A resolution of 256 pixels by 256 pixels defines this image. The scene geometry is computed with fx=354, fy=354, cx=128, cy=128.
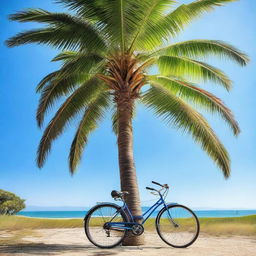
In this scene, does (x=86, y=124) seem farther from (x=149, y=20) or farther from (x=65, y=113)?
(x=149, y=20)

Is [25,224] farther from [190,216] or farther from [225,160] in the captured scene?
[190,216]

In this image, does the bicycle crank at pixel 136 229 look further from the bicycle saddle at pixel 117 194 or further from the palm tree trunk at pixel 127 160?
the palm tree trunk at pixel 127 160

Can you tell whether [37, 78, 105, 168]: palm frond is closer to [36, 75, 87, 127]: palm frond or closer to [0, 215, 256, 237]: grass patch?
[36, 75, 87, 127]: palm frond

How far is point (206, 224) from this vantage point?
15.2 m

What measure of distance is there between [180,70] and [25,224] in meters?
12.3

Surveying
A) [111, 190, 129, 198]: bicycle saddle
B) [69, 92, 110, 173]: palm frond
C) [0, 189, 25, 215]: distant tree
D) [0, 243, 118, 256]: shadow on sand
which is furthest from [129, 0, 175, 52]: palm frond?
[0, 189, 25, 215]: distant tree

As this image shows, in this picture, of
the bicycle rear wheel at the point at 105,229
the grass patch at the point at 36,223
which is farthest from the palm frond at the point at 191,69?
the grass patch at the point at 36,223

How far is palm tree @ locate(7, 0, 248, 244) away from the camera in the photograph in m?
9.86

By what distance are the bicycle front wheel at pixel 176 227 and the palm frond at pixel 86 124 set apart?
6.08 metres

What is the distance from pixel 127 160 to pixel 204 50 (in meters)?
4.54

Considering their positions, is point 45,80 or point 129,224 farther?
point 45,80

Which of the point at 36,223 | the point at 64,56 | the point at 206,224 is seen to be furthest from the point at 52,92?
the point at 36,223

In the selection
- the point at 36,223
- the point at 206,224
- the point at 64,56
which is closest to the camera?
the point at 64,56

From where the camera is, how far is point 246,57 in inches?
441
